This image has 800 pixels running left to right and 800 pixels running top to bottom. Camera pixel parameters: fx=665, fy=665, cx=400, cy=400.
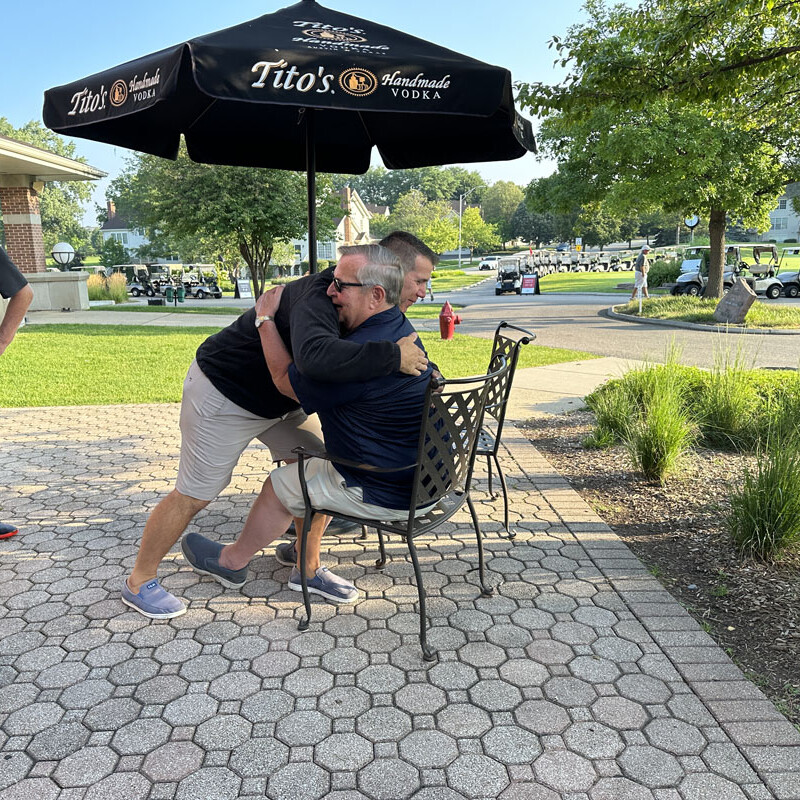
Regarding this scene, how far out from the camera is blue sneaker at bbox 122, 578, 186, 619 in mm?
3165

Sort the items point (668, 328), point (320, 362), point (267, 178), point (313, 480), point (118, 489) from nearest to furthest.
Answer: point (320, 362) < point (313, 480) < point (118, 489) < point (668, 328) < point (267, 178)

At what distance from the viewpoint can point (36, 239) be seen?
2069 cm

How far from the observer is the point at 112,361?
1104 cm

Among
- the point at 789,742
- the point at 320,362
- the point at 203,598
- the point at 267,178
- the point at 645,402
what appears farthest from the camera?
the point at 267,178

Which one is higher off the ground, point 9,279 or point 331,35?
point 331,35

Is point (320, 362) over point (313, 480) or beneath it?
over

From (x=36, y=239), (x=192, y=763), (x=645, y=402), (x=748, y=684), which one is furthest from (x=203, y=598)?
(x=36, y=239)

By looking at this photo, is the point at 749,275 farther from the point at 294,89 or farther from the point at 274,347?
the point at 274,347

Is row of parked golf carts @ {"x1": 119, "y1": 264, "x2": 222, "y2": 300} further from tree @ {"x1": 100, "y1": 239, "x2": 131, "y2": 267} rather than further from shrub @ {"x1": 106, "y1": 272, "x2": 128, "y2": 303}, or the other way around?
tree @ {"x1": 100, "y1": 239, "x2": 131, "y2": 267}

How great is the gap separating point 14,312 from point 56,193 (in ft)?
251

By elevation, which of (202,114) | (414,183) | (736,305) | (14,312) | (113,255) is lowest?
(736,305)

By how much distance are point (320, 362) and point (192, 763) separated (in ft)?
4.79

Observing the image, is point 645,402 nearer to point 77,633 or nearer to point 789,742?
point 789,742

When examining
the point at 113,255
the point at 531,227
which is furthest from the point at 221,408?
the point at 531,227
